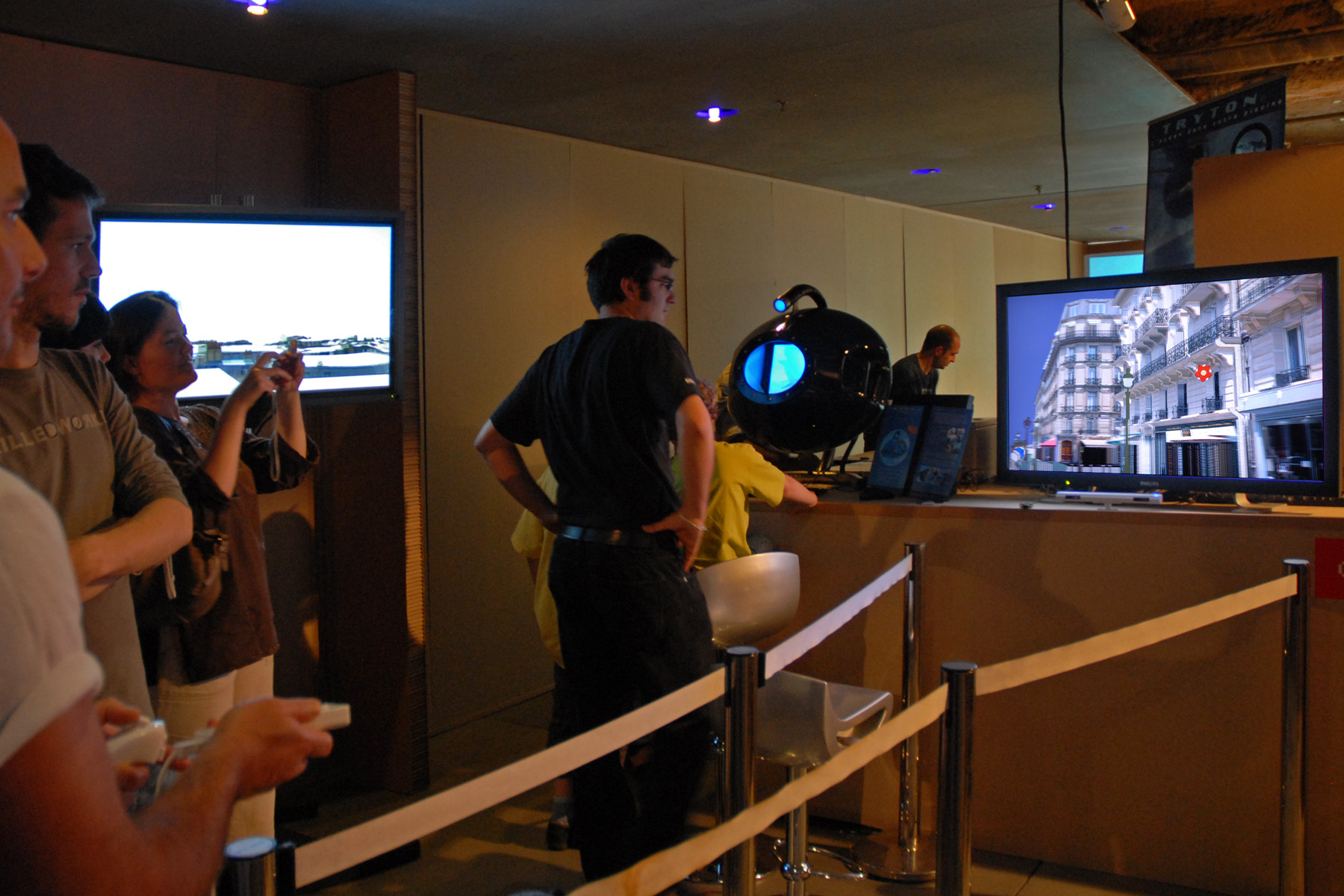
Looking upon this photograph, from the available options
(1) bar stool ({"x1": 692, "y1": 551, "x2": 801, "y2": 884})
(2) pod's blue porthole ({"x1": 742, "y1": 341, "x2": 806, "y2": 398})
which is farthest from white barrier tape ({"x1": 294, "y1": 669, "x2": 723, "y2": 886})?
(2) pod's blue porthole ({"x1": 742, "y1": 341, "x2": 806, "y2": 398})

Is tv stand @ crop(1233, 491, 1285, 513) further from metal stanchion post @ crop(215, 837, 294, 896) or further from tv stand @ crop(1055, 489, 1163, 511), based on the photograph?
metal stanchion post @ crop(215, 837, 294, 896)

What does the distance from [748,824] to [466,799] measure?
417 mm

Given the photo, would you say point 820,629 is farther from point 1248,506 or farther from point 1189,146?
point 1189,146

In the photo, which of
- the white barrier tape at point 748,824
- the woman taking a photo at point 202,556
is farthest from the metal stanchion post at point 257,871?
the woman taking a photo at point 202,556

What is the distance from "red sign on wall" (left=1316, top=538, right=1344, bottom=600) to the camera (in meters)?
2.42

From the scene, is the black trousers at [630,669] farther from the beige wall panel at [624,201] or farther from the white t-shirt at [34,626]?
the beige wall panel at [624,201]

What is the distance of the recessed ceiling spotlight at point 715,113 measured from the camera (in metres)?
4.54

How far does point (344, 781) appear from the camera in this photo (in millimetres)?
3764

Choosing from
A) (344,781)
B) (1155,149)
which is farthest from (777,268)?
(344,781)

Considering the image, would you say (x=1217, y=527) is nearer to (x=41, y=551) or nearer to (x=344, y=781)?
(x=41, y=551)

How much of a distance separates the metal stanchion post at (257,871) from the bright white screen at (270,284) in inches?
94.2

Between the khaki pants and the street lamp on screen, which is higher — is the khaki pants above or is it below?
below

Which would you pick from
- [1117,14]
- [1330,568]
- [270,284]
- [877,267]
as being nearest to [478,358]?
[270,284]

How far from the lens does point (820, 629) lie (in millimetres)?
1871
